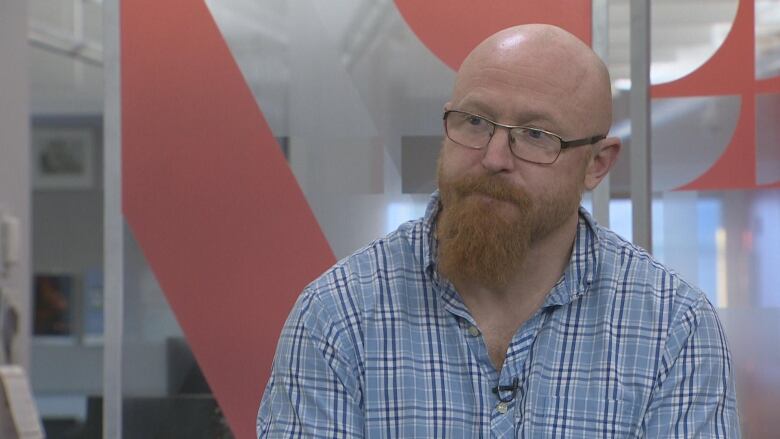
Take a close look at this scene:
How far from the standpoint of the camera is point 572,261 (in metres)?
1.79

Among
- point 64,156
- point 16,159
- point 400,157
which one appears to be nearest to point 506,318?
point 400,157

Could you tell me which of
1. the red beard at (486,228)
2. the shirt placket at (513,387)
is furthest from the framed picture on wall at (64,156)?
the shirt placket at (513,387)

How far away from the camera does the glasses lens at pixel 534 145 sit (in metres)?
1.75

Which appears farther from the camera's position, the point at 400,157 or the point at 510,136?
the point at 400,157

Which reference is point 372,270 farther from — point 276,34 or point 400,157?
point 276,34

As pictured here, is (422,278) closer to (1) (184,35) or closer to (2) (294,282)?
(2) (294,282)

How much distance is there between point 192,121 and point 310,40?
38cm

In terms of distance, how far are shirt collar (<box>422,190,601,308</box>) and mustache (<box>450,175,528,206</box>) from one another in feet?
0.36

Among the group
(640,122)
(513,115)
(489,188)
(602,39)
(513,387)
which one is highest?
(602,39)

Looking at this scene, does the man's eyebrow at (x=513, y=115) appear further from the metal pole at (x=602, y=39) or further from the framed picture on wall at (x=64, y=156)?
the framed picture on wall at (x=64, y=156)

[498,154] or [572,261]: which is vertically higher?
[498,154]

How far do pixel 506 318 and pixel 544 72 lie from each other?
36 cm

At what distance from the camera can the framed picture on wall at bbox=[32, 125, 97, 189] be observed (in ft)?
10.7

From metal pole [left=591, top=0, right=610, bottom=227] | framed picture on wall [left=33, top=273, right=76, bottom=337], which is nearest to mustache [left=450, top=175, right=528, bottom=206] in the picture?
metal pole [left=591, top=0, right=610, bottom=227]
